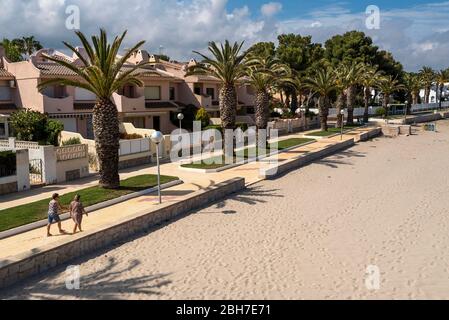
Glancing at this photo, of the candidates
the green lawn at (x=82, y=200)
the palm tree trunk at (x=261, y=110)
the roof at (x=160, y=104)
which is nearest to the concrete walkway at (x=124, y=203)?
the green lawn at (x=82, y=200)

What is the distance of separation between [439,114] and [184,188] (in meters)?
68.1

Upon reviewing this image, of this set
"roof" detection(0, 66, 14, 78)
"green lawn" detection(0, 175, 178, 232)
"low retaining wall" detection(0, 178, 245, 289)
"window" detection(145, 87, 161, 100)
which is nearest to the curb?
"green lawn" detection(0, 175, 178, 232)

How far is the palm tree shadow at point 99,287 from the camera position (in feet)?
36.0

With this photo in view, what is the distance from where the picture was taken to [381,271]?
12.3m

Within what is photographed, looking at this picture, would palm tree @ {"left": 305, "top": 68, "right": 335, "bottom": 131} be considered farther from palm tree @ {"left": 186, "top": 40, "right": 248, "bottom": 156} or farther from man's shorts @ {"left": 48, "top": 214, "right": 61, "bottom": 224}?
man's shorts @ {"left": 48, "top": 214, "right": 61, "bottom": 224}

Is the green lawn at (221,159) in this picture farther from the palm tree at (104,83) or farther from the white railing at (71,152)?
the palm tree at (104,83)

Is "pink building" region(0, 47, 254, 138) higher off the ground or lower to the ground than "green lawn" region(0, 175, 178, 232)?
higher

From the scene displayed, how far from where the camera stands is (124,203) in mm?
18375

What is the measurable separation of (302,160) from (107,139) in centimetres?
1432

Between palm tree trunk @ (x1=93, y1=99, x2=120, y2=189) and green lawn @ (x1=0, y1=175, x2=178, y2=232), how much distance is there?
0.55 m

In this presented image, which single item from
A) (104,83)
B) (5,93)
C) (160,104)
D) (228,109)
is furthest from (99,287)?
(160,104)

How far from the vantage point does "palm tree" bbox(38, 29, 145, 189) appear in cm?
1891

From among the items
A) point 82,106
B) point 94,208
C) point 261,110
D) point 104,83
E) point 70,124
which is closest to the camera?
point 94,208

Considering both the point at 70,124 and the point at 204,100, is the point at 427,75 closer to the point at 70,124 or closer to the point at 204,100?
the point at 204,100
